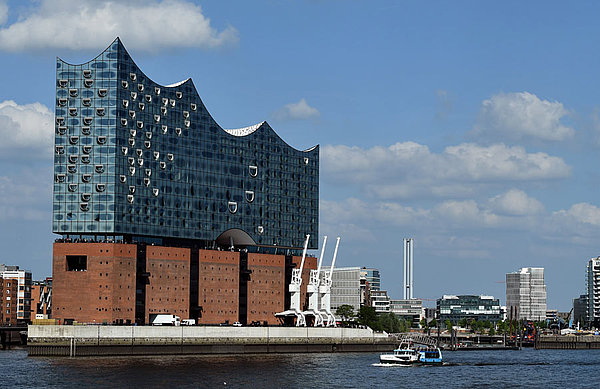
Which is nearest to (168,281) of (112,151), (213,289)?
(213,289)

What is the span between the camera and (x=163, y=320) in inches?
7126

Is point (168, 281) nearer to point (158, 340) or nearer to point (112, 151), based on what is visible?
point (158, 340)

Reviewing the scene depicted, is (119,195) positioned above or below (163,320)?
above

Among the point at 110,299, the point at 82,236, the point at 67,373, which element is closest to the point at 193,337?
the point at 110,299

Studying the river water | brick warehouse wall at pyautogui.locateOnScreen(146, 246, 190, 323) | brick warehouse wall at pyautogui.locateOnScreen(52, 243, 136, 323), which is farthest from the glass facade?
the river water

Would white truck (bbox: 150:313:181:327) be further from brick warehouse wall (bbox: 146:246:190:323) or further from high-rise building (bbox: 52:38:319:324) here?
high-rise building (bbox: 52:38:319:324)

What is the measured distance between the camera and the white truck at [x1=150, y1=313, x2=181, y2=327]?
180m

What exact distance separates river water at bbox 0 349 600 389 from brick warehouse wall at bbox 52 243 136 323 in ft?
47.0

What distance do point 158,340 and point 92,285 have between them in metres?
15.9

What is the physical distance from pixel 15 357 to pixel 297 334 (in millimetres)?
61689

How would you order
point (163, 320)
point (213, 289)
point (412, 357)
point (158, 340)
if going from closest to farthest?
point (412, 357)
point (158, 340)
point (163, 320)
point (213, 289)

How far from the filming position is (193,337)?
178500 mm

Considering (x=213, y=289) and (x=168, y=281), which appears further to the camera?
(x=213, y=289)

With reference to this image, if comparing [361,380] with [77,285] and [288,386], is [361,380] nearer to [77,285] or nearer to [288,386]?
[288,386]
